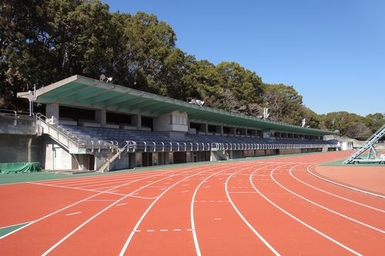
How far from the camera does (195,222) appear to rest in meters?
9.09

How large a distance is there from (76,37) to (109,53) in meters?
4.01

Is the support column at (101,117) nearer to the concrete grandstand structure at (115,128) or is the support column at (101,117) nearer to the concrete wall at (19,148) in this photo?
the concrete grandstand structure at (115,128)

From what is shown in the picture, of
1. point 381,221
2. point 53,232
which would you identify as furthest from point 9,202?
point 381,221

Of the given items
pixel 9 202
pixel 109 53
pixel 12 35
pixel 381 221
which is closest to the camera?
pixel 381 221

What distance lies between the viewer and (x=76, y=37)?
3606 centimetres

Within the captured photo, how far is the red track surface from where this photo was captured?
22.2ft

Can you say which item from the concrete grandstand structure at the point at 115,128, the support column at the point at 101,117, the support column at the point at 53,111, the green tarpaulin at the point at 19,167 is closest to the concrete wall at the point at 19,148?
the concrete grandstand structure at the point at 115,128

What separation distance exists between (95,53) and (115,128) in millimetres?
8068

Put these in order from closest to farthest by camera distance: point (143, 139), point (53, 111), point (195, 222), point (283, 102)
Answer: point (195, 222) < point (53, 111) < point (143, 139) < point (283, 102)

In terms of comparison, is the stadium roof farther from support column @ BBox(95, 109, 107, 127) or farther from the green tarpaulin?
the green tarpaulin

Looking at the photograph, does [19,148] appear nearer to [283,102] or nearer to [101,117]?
[101,117]

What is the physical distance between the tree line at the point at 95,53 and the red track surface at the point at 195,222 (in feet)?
69.7

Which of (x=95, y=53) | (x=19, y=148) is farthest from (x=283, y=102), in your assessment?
(x=19, y=148)

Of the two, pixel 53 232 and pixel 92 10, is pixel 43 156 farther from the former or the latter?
pixel 53 232
